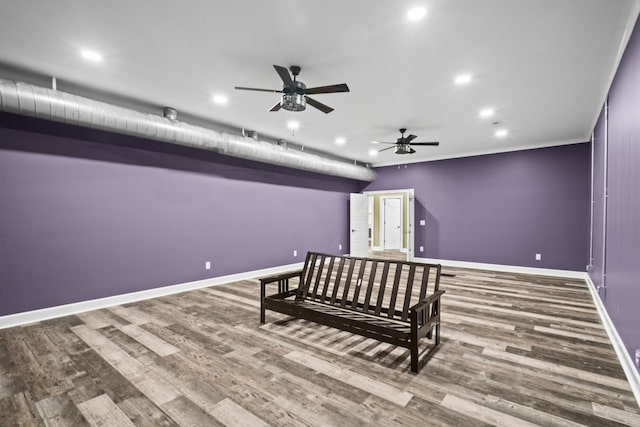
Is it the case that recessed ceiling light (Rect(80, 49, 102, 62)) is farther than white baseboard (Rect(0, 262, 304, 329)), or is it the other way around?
white baseboard (Rect(0, 262, 304, 329))

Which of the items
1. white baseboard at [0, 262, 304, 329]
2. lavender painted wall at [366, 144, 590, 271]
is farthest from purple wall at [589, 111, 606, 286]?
white baseboard at [0, 262, 304, 329]

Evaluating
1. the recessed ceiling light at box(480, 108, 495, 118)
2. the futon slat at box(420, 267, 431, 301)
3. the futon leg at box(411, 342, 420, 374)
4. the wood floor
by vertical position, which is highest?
the recessed ceiling light at box(480, 108, 495, 118)

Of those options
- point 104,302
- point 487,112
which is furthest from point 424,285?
point 104,302

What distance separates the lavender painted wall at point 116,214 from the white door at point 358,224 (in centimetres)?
254

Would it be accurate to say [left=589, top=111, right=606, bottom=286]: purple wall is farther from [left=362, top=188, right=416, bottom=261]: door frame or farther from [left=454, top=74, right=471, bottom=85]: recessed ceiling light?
[left=362, top=188, right=416, bottom=261]: door frame

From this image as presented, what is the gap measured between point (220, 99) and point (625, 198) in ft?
14.7

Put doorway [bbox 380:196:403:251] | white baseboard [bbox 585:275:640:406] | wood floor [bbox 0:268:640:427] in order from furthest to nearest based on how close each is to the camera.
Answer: doorway [bbox 380:196:403:251] → white baseboard [bbox 585:275:640:406] → wood floor [bbox 0:268:640:427]

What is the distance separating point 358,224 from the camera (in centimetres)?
859

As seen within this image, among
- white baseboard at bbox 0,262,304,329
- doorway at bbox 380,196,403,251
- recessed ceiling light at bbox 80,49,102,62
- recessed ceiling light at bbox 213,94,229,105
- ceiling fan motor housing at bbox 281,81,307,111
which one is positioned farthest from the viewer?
doorway at bbox 380,196,403,251

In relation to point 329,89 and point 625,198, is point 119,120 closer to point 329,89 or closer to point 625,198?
point 329,89

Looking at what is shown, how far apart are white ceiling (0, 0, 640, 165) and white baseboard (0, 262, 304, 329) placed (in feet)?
9.06

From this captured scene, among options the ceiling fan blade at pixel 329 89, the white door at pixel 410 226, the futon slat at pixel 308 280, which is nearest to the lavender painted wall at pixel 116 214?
the futon slat at pixel 308 280

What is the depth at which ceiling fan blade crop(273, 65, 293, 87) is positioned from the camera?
2646 millimetres

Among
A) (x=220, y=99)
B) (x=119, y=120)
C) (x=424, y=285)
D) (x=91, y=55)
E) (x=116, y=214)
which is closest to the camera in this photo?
(x=424, y=285)
